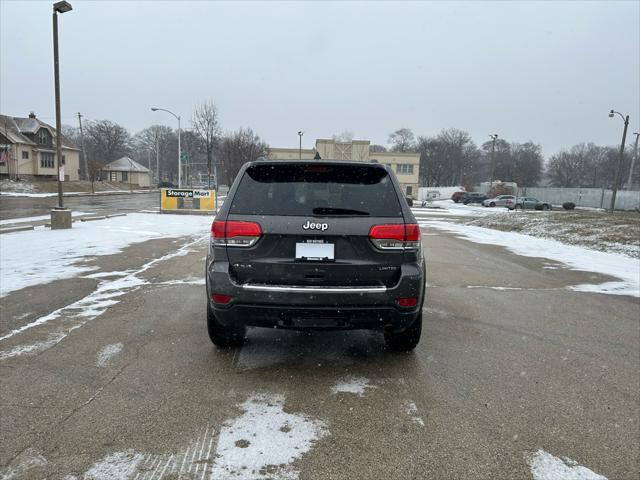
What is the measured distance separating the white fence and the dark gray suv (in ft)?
161

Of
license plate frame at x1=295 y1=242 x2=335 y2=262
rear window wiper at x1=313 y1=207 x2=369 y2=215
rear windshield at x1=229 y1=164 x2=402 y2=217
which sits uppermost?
rear windshield at x1=229 y1=164 x2=402 y2=217

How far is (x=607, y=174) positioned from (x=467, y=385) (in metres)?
113

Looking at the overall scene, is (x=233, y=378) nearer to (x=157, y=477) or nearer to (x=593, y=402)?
(x=157, y=477)

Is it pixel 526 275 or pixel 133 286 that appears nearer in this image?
pixel 133 286

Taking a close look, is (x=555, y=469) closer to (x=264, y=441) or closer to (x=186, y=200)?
(x=264, y=441)

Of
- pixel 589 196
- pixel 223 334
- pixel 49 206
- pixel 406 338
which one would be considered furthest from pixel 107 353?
pixel 589 196

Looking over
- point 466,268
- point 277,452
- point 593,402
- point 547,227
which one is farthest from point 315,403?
point 547,227

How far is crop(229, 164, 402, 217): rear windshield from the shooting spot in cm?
345

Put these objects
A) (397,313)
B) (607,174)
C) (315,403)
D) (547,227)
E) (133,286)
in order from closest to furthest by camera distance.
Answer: (315,403)
(397,313)
(133,286)
(547,227)
(607,174)

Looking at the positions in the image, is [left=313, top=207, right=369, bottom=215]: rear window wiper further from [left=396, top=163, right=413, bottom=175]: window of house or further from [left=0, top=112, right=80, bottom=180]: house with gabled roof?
[left=396, top=163, right=413, bottom=175]: window of house

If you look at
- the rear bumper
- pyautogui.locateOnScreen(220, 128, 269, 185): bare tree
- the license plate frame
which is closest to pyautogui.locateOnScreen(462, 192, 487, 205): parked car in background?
pyautogui.locateOnScreen(220, 128, 269, 185): bare tree

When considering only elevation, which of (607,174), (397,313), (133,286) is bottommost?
(133,286)

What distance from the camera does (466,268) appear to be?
943 centimetres

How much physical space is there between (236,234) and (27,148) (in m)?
61.0
